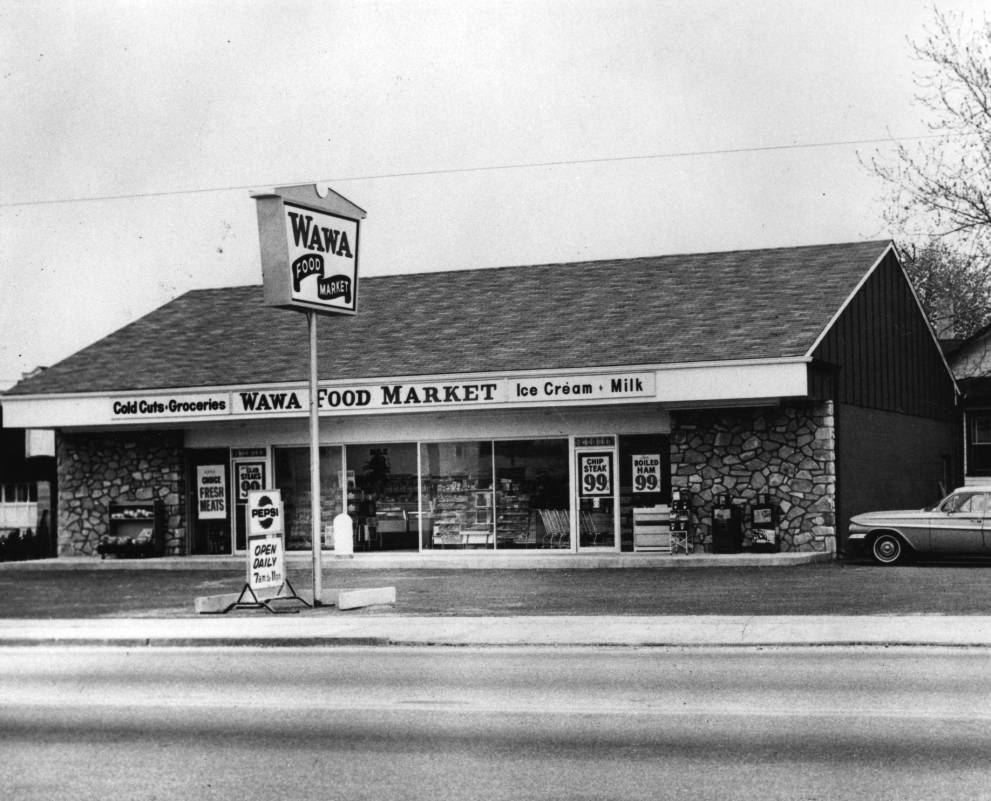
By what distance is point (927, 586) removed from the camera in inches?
803

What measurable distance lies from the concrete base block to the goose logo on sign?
130cm

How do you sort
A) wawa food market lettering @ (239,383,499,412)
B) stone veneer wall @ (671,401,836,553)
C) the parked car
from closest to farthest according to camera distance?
1. the parked car
2. stone veneer wall @ (671,401,836,553)
3. wawa food market lettering @ (239,383,499,412)

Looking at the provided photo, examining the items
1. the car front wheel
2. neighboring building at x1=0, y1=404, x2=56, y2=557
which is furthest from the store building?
neighboring building at x1=0, y1=404, x2=56, y2=557

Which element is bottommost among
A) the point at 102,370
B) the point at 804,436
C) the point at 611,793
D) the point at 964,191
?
the point at 611,793

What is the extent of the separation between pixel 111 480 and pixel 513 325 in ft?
31.0

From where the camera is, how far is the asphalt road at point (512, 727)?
8305 mm

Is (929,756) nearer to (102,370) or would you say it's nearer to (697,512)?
(697,512)

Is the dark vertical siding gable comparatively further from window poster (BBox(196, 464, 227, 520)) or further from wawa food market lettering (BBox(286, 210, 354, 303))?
window poster (BBox(196, 464, 227, 520))

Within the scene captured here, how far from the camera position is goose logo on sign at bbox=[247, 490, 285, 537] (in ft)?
63.4

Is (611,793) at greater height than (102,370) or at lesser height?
lesser

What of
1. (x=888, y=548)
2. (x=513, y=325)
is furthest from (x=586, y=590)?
(x=513, y=325)

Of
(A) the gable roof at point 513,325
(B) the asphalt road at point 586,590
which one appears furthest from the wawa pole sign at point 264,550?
(A) the gable roof at point 513,325

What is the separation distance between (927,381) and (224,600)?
67.0ft

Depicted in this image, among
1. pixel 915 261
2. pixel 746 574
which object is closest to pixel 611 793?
pixel 746 574
